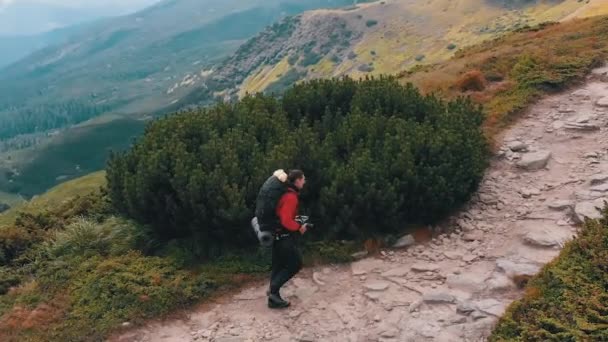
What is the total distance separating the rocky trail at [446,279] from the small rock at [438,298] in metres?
0.02

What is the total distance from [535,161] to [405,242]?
4.74 meters

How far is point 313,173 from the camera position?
12.1 metres

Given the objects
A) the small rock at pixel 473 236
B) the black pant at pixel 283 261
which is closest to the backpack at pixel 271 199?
the black pant at pixel 283 261

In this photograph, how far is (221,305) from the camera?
411 inches

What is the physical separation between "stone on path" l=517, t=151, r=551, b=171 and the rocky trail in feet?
0.08

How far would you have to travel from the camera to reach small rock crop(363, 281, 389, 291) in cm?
1014

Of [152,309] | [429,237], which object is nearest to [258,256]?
[152,309]

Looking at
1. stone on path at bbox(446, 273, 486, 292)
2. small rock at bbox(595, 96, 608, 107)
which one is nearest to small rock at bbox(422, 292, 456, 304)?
stone on path at bbox(446, 273, 486, 292)

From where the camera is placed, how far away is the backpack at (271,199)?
29.6ft

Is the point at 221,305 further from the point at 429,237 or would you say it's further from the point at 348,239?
the point at 429,237

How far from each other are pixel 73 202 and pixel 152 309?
8.42 m

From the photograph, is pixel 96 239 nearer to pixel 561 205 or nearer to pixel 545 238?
pixel 545 238

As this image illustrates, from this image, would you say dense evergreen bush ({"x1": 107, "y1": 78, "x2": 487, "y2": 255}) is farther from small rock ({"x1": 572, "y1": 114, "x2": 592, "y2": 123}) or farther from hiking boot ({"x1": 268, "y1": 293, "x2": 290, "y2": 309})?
small rock ({"x1": 572, "y1": 114, "x2": 592, "y2": 123})

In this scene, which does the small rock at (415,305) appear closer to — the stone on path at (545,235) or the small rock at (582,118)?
the stone on path at (545,235)
